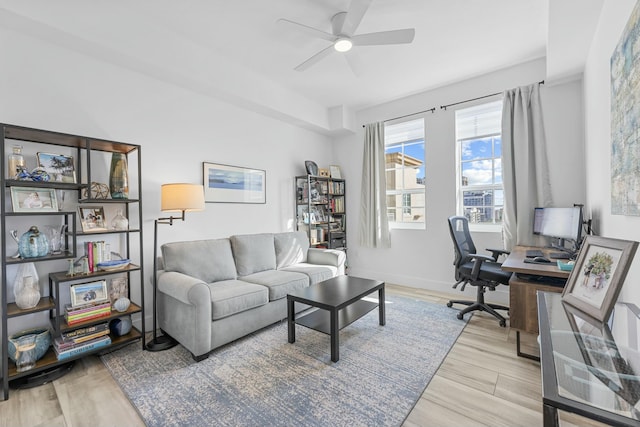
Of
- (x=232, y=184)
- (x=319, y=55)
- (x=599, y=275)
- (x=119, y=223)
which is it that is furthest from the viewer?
(x=232, y=184)

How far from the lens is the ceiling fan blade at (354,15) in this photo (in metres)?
2.01

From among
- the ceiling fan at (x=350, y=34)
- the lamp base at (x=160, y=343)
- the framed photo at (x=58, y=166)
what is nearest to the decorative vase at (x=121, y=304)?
the lamp base at (x=160, y=343)

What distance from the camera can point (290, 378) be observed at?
1.93 meters

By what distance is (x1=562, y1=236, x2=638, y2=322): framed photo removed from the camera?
1043 millimetres

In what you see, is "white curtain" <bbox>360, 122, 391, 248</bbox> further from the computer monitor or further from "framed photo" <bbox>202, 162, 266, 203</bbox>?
the computer monitor

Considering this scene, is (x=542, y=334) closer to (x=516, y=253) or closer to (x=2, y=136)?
(x=516, y=253)

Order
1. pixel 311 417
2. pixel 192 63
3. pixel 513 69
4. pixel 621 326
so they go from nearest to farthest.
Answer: pixel 621 326 → pixel 311 417 → pixel 192 63 → pixel 513 69

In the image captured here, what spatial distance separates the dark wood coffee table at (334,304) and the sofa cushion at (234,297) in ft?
1.07

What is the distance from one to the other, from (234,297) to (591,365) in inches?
86.9

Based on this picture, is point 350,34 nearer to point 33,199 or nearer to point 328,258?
point 328,258

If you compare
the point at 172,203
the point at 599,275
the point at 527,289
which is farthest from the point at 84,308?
the point at 527,289

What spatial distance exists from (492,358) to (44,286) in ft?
11.6

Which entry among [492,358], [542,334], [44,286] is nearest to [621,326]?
[542,334]

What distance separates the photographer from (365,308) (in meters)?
2.68
